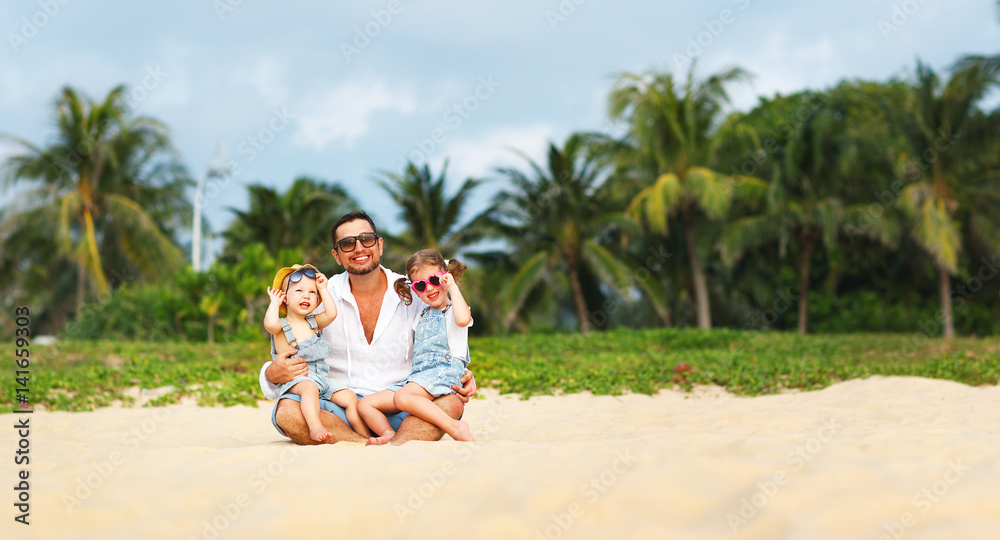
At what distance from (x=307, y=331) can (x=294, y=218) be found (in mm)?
18199

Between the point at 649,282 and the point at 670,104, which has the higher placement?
the point at 670,104

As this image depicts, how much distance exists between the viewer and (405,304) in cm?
424

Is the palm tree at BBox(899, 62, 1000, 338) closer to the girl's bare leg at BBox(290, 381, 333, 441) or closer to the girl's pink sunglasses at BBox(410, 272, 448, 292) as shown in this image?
the girl's pink sunglasses at BBox(410, 272, 448, 292)

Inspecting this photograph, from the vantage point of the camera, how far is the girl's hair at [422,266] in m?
4.04

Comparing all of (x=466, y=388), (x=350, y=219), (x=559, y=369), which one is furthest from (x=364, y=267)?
(x=559, y=369)

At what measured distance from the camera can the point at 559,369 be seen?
29.7ft

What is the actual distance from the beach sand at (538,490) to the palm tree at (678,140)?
15.8 m

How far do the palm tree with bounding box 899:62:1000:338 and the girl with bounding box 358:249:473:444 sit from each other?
17.6 m

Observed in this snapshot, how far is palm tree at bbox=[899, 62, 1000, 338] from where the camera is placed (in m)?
18.3

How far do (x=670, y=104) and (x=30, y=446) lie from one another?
683 inches

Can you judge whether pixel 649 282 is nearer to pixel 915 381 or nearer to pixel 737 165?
pixel 737 165

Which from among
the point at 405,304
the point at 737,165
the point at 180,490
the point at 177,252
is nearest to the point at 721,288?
the point at 737,165

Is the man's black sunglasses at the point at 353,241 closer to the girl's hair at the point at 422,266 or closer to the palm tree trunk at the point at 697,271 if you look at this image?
the girl's hair at the point at 422,266

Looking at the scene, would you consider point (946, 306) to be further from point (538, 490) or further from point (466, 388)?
point (538, 490)
